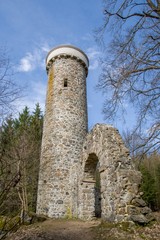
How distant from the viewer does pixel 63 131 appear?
10.9 m

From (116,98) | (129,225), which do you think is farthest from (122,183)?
(116,98)

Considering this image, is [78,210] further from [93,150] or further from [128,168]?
Answer: [128,168]

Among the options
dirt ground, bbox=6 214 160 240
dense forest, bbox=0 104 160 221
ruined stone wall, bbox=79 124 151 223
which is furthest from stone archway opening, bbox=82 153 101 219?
dirt ground, bbox=6 214 160 240

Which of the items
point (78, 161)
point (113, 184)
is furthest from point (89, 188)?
point (113, 184)

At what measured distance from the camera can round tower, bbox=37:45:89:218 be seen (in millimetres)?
9828

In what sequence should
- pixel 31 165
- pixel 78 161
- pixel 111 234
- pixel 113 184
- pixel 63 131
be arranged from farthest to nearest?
pixel 31 165
pixel 63 131
pixel 78 161
pixel 113 184
pixel 111 234

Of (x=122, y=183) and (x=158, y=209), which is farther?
(x=158, y=209)

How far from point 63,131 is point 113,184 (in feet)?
17.2

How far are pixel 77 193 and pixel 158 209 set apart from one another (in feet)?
32.3

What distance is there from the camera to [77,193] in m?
9.90

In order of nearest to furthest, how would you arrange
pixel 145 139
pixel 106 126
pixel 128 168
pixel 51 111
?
pixel 145 139 → pixel 128 168 → pixel 106 126 → pixel 51 111

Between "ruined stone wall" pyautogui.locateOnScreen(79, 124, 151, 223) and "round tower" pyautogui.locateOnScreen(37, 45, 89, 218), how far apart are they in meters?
1.00

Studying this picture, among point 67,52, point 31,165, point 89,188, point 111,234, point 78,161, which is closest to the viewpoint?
point 111,234

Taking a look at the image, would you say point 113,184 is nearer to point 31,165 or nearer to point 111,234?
point 111,234
